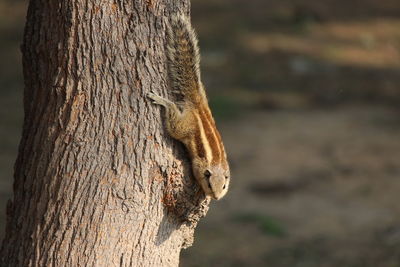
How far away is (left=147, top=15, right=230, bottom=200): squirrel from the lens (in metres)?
4.41

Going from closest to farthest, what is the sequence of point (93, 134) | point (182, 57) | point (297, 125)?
point (93, 134) < point (182, 57) < point (297, 125)

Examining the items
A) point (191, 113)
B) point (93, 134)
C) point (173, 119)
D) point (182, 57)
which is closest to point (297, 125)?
point (191, 113)

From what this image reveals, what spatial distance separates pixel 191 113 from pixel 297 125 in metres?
6.55

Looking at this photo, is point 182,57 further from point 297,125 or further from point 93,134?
point 297,125

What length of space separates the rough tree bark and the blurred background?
3.58 metres

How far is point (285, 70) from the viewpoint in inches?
504

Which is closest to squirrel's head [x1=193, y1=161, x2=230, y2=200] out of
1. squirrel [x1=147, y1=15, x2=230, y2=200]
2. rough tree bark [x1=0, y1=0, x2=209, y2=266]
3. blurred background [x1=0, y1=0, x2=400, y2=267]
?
squirrel [x1=147, y1=15, x2=230, y2=200]

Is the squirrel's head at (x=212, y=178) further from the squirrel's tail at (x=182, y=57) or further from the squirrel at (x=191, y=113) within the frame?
the squirrel's tail at (x=182, y=57)

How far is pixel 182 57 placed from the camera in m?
4.54

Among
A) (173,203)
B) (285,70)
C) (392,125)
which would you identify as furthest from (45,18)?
(285,70)

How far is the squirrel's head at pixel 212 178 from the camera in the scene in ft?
14.9

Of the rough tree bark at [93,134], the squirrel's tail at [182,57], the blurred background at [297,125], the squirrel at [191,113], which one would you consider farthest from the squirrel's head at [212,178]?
the blurred background at [297,125]

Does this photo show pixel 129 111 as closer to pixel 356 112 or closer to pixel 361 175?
pixel 361 175

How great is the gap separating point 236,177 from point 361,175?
1.49m
